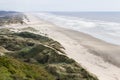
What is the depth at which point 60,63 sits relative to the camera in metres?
24.2

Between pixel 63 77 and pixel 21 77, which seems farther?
pixel 63 77

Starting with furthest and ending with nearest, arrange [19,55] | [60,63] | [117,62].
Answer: [117,62], [19,55], [60,63]

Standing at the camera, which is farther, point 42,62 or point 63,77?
point 42,62

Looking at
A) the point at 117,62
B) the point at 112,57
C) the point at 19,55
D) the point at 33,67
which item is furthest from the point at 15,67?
the point at 112,57

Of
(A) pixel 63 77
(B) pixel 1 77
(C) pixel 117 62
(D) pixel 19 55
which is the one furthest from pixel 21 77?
(C) pixel 117 62

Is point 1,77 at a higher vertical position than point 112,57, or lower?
higher

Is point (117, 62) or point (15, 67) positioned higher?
point (15, 67)

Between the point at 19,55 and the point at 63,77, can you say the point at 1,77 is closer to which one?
the point at 63,77

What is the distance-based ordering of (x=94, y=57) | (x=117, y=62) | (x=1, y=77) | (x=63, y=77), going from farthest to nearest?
1. (x=94, y=57)
2. (x=117, y=62)
3. (x=63, y=77)
4. (x=1, y=77)

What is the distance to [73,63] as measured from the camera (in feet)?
80.4

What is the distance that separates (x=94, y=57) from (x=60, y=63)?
12589 millimetres

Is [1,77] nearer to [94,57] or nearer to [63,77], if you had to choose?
[63,77]

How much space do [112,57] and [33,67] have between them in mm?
17921

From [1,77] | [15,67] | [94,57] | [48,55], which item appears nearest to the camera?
[1,77]
